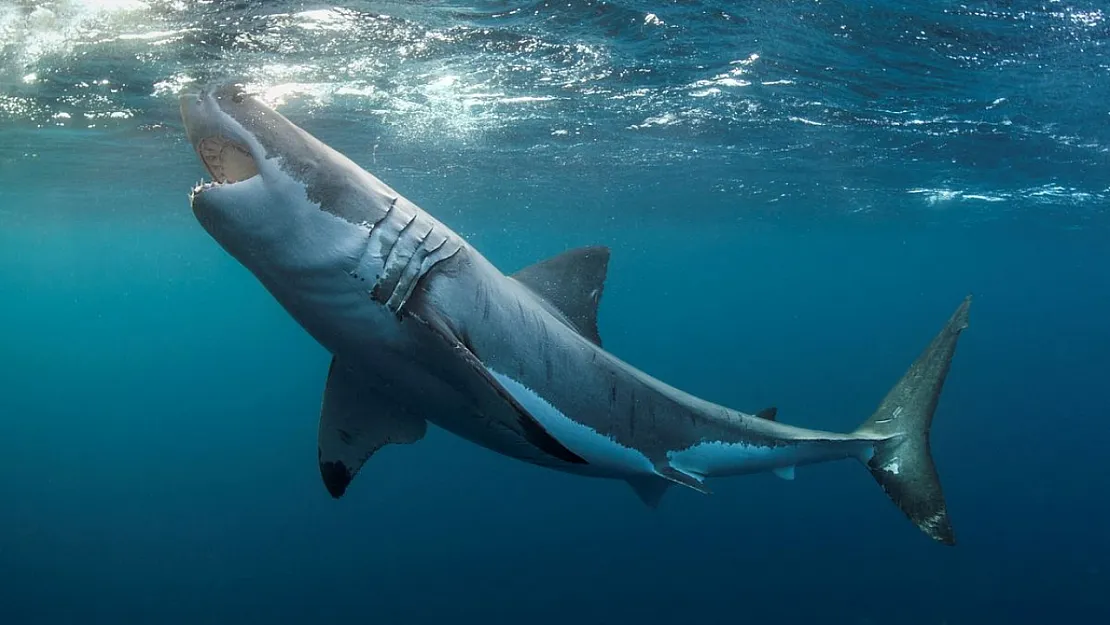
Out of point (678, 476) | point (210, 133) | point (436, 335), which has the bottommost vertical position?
point (678, 476)

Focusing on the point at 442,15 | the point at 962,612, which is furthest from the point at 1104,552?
the point at 442,15

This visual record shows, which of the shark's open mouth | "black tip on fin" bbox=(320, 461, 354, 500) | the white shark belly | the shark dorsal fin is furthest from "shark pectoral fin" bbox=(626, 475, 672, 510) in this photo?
the shark's open mouth

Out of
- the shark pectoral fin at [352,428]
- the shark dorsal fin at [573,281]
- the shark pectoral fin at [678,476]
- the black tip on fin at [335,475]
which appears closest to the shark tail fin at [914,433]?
the shark pectoral fin at [678,476]

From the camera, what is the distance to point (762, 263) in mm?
74250

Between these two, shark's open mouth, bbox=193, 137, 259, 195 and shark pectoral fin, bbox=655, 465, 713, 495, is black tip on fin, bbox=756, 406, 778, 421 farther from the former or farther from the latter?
shark's open mouth, bbox=193, 137, 259, 195

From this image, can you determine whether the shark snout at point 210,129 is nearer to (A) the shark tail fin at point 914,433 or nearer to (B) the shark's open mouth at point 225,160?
(B) the shark's open mouth at point 225,160

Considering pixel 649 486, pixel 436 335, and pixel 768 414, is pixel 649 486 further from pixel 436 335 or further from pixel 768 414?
pixel 436 335

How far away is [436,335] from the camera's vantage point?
3.20 meters

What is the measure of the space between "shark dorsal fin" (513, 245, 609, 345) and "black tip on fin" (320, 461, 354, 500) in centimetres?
179

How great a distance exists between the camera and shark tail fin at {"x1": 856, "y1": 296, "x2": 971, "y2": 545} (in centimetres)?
595

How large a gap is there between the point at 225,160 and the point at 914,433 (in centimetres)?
598

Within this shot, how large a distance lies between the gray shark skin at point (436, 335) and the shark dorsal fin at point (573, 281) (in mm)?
11

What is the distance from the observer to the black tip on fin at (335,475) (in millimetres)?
4660

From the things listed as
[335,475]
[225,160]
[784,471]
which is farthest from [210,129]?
[784,471]
